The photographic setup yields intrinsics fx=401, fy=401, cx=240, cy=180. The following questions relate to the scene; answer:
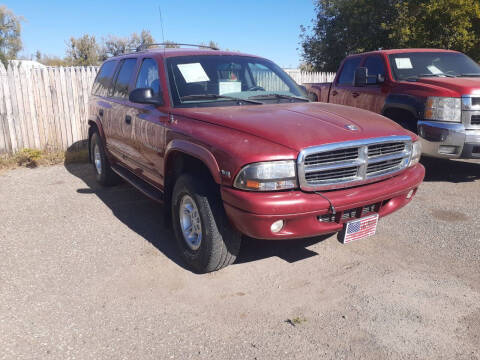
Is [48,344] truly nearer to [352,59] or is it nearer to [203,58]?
[203,58]

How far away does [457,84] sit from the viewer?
5.57 m

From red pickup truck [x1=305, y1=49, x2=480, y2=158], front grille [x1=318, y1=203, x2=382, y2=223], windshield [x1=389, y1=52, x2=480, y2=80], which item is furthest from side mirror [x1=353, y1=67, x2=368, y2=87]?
front grille [x1=318, y1=203, x2=382, y2=223]

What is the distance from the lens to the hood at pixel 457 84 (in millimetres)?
5461

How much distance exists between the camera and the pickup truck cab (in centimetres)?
283

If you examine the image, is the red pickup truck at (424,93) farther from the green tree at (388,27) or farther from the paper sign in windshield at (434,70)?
the green tree at (388,27)

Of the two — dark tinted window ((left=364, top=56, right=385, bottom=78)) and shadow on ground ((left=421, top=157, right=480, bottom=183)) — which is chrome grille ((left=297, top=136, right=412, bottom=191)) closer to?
shadow on ground ((left=421, top=157, right=480, bottom=183))

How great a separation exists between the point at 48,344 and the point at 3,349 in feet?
0.88

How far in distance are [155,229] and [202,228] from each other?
4.99 feet

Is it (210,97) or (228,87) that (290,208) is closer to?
(210,97)

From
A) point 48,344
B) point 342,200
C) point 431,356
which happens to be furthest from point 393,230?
point 48,344

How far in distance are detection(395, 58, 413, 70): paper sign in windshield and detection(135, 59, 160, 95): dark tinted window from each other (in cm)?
428

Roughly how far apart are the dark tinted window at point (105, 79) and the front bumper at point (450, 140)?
4483mm

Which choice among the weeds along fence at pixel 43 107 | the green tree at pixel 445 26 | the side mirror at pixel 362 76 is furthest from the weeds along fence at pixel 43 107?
the green tree at pixel 445 26

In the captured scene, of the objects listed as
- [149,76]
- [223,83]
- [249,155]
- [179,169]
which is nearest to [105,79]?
[149,76]
